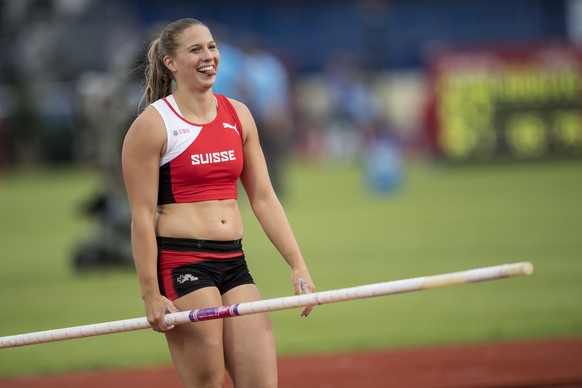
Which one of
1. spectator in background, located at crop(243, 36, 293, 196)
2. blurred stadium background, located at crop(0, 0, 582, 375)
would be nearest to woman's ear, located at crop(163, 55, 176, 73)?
blurred stadium background, located at crop(0, 0, 582, 375)

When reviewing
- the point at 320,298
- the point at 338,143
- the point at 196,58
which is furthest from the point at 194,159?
the point at 338,143

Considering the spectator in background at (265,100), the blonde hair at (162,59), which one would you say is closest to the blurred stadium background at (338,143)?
the spectator in background at (265,100)

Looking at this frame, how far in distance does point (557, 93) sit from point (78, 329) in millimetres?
18371

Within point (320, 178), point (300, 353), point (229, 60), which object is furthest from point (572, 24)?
point (300, 353)

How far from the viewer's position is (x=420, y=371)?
299 inches

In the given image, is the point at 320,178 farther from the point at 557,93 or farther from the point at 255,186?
the point at 255,186

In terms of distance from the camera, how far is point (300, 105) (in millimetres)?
33281

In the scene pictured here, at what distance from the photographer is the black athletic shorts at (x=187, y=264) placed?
5.03 m

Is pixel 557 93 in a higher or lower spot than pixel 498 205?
higher

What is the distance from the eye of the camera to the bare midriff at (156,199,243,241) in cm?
505

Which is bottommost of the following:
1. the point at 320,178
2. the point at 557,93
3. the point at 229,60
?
the point at 320,178

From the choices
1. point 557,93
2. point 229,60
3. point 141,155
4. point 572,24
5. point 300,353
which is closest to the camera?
point 141,155

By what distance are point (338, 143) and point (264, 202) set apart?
25.2 m

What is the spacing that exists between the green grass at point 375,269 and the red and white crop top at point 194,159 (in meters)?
3.71
